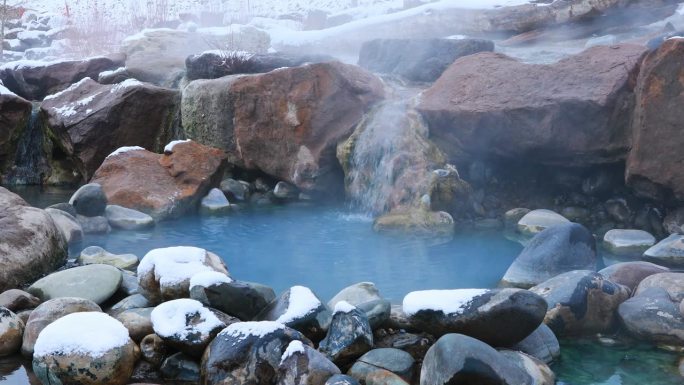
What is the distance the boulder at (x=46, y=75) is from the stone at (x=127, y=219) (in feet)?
16.8

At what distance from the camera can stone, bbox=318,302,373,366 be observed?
3.46 meters

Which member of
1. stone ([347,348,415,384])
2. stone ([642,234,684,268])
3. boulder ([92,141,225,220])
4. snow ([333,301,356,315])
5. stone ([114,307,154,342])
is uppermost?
snow ([333,301,356,315])

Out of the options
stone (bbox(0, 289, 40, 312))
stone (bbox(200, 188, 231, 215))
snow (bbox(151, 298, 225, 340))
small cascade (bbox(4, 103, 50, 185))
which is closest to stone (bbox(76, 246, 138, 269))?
stone (bbox(0, 289, 40, 312))

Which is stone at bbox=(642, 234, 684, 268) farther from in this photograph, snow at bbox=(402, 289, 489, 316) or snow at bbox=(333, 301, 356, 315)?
snow at bbox=(333, 301, 356, 315)

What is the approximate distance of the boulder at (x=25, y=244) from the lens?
4.64 metres

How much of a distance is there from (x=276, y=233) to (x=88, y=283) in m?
2.82

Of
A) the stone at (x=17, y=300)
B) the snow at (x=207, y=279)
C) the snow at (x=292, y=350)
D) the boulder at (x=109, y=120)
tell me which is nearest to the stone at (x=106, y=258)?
the stone at (x=17, y=300)

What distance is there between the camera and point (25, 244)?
4832mm

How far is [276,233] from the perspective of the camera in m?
6.99

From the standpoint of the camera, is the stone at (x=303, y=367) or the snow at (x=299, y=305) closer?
the stone at (x=303, y=367)

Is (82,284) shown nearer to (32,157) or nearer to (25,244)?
(25,244)

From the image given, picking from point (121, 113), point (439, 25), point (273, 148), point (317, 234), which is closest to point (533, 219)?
point (317, 234)

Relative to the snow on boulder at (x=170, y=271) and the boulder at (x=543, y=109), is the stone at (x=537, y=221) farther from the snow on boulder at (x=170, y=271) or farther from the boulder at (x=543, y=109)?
the snow on boulder at (x=170, y=271)

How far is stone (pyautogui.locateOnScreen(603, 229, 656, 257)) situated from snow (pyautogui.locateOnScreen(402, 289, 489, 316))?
9.29ft
